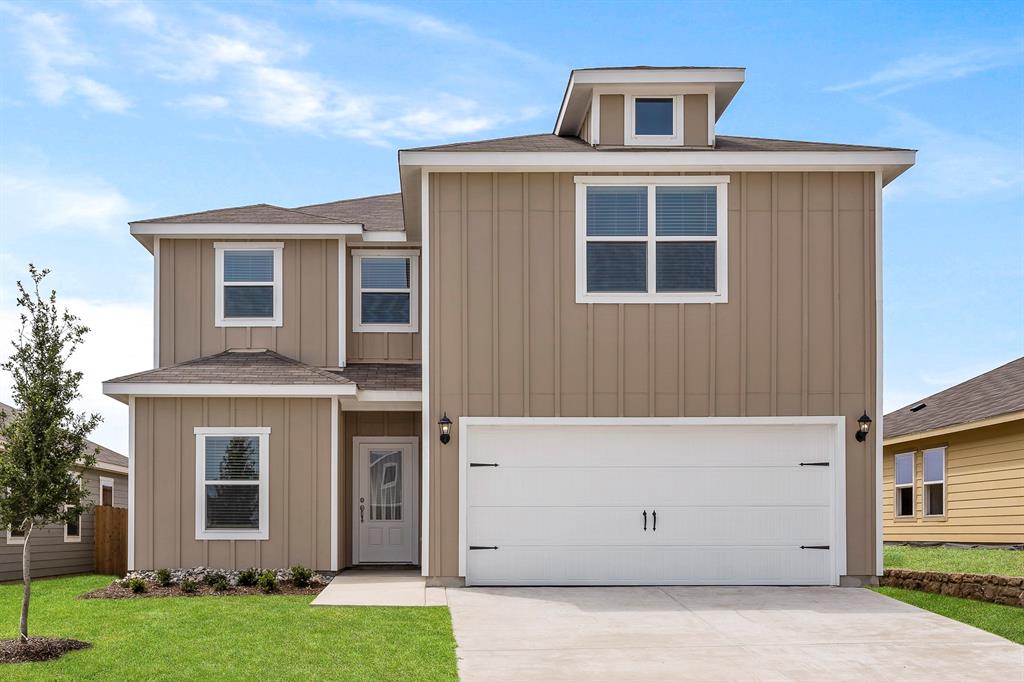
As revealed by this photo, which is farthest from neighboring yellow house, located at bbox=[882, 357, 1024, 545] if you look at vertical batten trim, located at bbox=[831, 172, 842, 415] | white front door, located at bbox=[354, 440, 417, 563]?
white front door, located at bbox=[354, 440, 417, 563]

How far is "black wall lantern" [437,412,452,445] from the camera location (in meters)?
14.1

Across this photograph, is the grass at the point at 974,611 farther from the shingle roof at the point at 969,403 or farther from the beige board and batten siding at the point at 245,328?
the beige board and batten siding at the point at 245,328

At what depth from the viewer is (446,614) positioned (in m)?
11.9

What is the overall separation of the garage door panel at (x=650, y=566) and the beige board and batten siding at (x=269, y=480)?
2785mm

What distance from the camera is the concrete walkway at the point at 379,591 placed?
12672 mm

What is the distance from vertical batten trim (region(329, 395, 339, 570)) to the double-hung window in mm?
12690

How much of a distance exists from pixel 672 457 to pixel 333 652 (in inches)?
234

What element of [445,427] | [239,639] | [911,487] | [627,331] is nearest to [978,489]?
[911,487]

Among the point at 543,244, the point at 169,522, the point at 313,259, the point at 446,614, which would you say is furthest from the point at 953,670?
the point at 313,259

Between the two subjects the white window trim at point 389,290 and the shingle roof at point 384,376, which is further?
the white window trim at point 389,290

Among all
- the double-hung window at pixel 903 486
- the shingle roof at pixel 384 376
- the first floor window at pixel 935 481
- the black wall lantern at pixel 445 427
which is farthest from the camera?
the double-hung window at pixel 903 486

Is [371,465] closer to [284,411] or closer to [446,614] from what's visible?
[284,411]

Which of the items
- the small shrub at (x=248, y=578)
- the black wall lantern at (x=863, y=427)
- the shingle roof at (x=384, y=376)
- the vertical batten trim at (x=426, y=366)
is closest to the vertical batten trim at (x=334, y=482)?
the shingle roof at (x=384, y=376)

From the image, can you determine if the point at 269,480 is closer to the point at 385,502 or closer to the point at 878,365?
the point at 385,502
